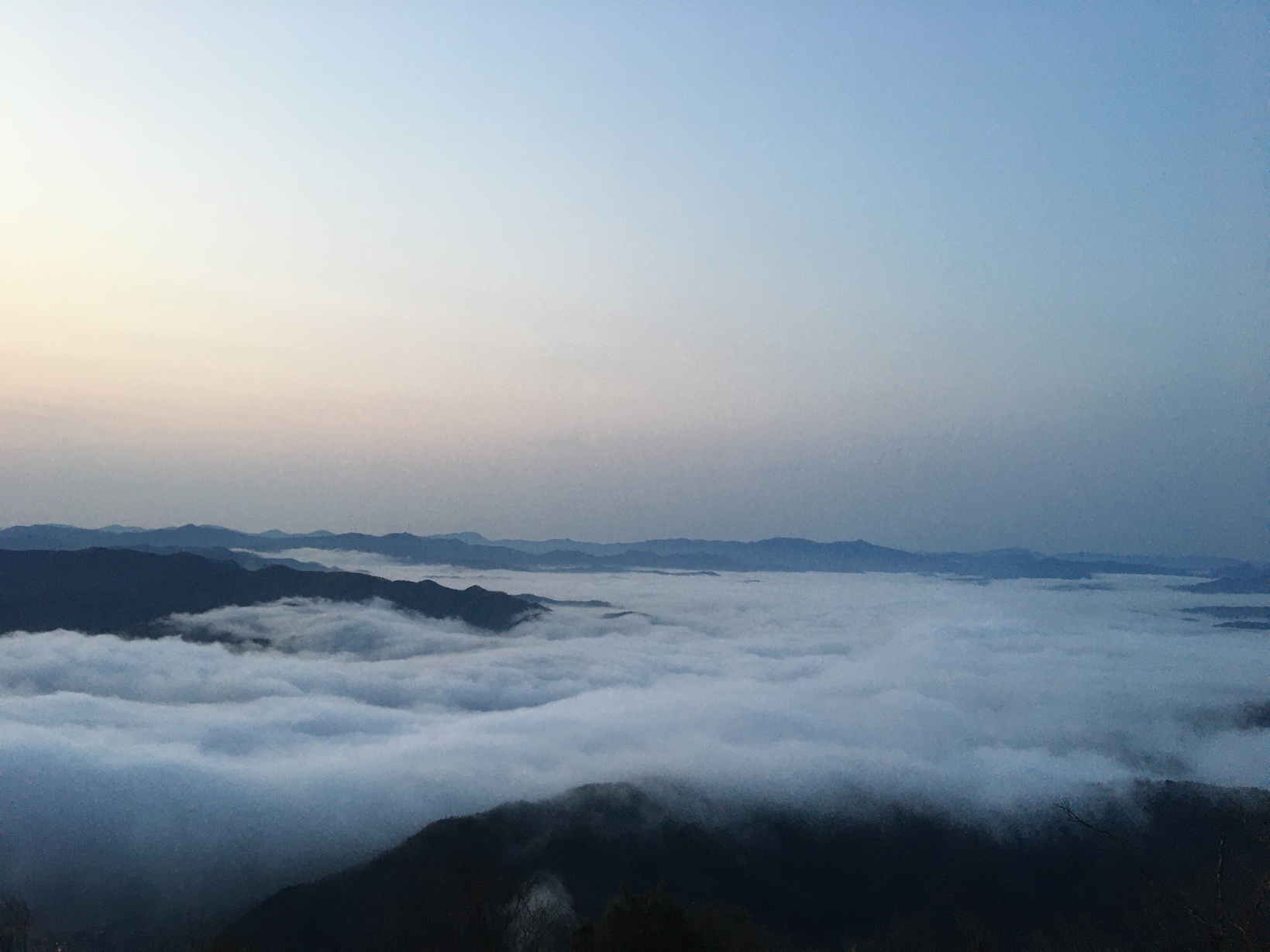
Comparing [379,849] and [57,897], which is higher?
[379,849]

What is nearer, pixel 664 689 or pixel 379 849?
pixel 379 849

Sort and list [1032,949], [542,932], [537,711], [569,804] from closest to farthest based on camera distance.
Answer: [542,932], [1032,949], [569,804], [537,711]

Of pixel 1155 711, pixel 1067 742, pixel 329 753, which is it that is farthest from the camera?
pixel 1155 711

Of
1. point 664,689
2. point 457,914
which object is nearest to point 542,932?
point 457,914

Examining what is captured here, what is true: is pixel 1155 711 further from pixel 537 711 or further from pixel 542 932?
pixel 542 932

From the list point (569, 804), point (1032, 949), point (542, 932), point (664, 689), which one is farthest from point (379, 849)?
point (664, 689)

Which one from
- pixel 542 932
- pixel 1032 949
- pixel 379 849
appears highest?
pixel 542 932
